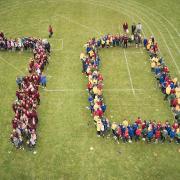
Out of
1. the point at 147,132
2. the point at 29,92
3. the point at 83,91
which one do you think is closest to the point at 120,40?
the point at 83,91

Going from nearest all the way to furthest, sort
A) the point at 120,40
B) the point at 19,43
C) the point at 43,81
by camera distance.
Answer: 1. the point at 43,81
2. the point at 19,43
3. the point at 120,40

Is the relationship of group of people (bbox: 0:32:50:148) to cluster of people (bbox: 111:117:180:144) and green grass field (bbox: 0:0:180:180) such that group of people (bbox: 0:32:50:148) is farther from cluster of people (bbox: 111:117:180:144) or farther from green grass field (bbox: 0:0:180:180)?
cluster of people (bbox: 111:117:180:144)

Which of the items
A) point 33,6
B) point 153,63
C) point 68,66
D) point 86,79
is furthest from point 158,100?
point 33,6

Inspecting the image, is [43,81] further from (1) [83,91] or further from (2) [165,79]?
(2) [165,79]

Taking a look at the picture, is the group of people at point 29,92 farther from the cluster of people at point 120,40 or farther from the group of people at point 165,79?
the group of people at point 165,79

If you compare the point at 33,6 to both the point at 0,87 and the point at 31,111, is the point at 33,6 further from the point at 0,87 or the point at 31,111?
the point at 31,111

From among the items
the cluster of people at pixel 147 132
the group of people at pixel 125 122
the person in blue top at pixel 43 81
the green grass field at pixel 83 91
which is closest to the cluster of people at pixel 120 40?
the green grass field at pixel 83 91

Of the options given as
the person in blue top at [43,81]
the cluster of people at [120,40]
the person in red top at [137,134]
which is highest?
the cluster of people at [120,40]
